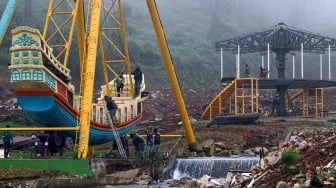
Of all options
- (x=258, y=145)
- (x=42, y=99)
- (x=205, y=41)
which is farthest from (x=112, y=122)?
(x=205, y=41)

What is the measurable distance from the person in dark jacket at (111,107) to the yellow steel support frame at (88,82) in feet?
9.96

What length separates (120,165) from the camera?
3080cm

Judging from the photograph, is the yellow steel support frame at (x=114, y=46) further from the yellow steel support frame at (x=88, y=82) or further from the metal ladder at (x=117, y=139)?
the yellow steel support frame at (x=88, y=82)

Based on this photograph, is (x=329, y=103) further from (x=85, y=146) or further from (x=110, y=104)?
(x=85, y=146)

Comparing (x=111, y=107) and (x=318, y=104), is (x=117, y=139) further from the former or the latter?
(x=318, y=104)

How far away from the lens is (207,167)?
33125 mm

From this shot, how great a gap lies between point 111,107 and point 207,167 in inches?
227

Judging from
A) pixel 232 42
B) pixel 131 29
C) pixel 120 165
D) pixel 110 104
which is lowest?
pixel 120 165

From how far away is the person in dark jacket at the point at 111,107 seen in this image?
33.5 metres

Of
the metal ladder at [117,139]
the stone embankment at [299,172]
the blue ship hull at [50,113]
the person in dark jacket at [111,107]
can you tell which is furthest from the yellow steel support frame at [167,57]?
the stone embankment at [299,172]

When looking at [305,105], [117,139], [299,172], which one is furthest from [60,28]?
[305,105]

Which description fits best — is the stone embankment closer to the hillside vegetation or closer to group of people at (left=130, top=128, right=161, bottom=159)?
group of people at (left=130, top=128, right=161, bottom=159)

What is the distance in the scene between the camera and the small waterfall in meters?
32.5

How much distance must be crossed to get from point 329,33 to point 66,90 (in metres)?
96.0
